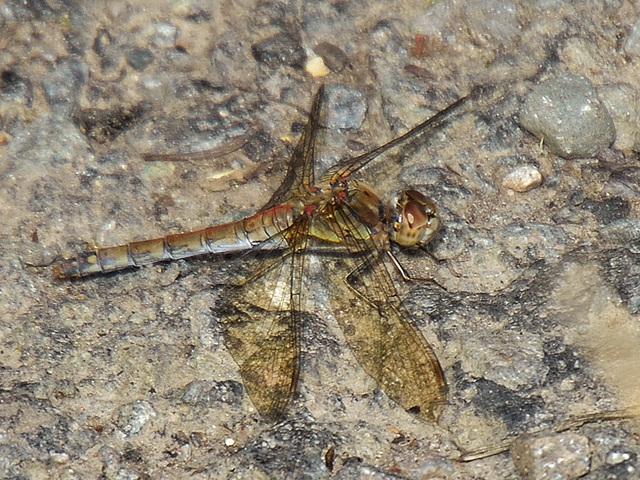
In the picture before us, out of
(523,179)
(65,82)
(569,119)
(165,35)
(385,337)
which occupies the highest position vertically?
(165,35)

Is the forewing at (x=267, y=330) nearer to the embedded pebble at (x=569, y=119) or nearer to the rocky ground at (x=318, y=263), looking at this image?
the rocky ground at (x=318, y=263)

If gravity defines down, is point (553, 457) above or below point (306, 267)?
below

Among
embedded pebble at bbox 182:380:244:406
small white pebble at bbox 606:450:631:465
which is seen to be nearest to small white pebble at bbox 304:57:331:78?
embedded pebble at bbox 182:380:244:406

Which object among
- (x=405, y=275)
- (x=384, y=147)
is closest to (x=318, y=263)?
(x=405, y=275)

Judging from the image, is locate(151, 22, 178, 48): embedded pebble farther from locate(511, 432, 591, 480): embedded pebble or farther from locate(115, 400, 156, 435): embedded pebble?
locate(511, 432, 591, 480): embedded pebble

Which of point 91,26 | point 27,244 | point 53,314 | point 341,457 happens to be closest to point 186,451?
point 341,457

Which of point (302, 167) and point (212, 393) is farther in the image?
point (302, 167)

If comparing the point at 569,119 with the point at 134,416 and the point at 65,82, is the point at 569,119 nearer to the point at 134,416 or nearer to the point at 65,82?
the point at 134,416
